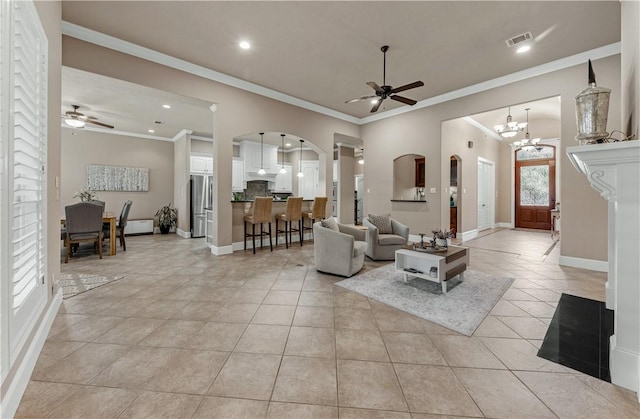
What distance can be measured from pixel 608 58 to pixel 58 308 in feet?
24.5

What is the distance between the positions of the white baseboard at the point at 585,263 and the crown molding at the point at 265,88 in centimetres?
299

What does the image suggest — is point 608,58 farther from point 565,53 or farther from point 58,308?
point 58,308

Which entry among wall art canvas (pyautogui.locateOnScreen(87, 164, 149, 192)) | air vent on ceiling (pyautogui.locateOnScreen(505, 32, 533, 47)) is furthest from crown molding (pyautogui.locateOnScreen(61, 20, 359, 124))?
wall art canvas (pyautogui.locateOnScreen(87, 164, 149, 192))

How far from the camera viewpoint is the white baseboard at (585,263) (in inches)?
152

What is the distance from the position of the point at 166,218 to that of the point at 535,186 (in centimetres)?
1183

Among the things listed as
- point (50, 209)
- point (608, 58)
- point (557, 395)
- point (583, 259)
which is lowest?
point (557, 395)

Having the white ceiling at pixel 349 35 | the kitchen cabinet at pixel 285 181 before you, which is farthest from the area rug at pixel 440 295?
the kitchen cabinet at pixel 285 181

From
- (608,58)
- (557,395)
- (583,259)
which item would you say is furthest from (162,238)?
(608,58)

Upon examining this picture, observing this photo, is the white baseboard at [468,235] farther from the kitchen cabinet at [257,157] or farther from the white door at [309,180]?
the kitchen cabinet at [257,157]

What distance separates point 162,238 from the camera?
6.96 meters

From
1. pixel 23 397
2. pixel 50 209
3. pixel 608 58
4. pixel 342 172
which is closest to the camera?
pixel 23 397

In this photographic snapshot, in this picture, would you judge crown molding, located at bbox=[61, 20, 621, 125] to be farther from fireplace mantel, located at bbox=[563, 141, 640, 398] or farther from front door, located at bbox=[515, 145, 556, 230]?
front door, located at bbox=[515, 145, 556, 230]

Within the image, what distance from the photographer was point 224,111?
480 centimetres

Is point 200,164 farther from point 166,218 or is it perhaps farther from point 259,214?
point 259,214
